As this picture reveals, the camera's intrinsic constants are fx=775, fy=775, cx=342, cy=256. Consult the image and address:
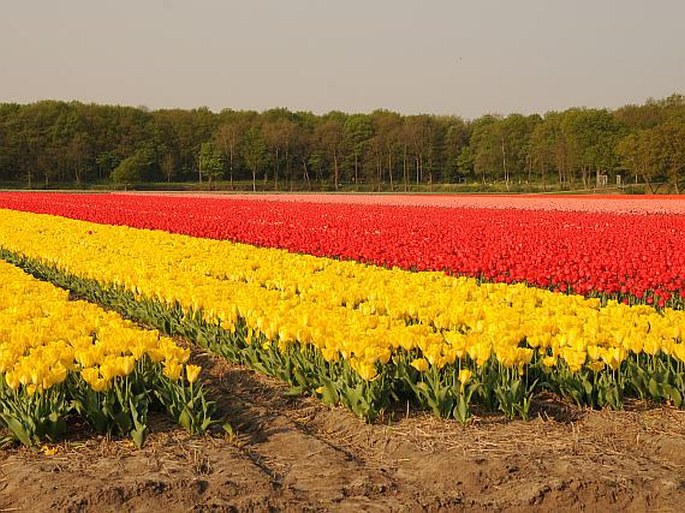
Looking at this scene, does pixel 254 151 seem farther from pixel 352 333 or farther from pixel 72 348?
pixel 352 333

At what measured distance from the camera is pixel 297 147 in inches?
3551

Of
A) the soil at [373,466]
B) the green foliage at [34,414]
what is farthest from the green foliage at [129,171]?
the soil at [373,466]

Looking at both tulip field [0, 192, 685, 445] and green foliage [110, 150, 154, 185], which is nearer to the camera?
tulip field [0, 192, 685, 445]

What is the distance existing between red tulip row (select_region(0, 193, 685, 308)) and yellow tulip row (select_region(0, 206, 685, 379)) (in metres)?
1.71

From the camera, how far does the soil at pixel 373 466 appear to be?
4008 mm

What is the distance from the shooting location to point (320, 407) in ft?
18.1

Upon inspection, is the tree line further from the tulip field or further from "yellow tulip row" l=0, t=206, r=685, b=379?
"yellow tulip row" l=0, t=206, r=685, b=379

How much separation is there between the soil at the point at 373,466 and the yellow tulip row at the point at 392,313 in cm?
43

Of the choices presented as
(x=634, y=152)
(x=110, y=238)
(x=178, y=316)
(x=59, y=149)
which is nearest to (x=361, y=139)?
(x=59, y=149)

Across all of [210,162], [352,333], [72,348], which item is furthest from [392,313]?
[210,162]

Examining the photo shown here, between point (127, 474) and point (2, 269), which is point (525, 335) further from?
point (2, 269)

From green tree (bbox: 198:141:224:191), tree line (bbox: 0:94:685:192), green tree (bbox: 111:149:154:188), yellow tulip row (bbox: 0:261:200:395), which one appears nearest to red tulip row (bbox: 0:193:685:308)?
yellow tulip row (bbox: 0:261:200:395)

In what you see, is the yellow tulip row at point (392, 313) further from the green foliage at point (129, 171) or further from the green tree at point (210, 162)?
the green tree at point (210, 162)

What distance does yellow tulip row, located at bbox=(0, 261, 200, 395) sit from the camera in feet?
15.9
